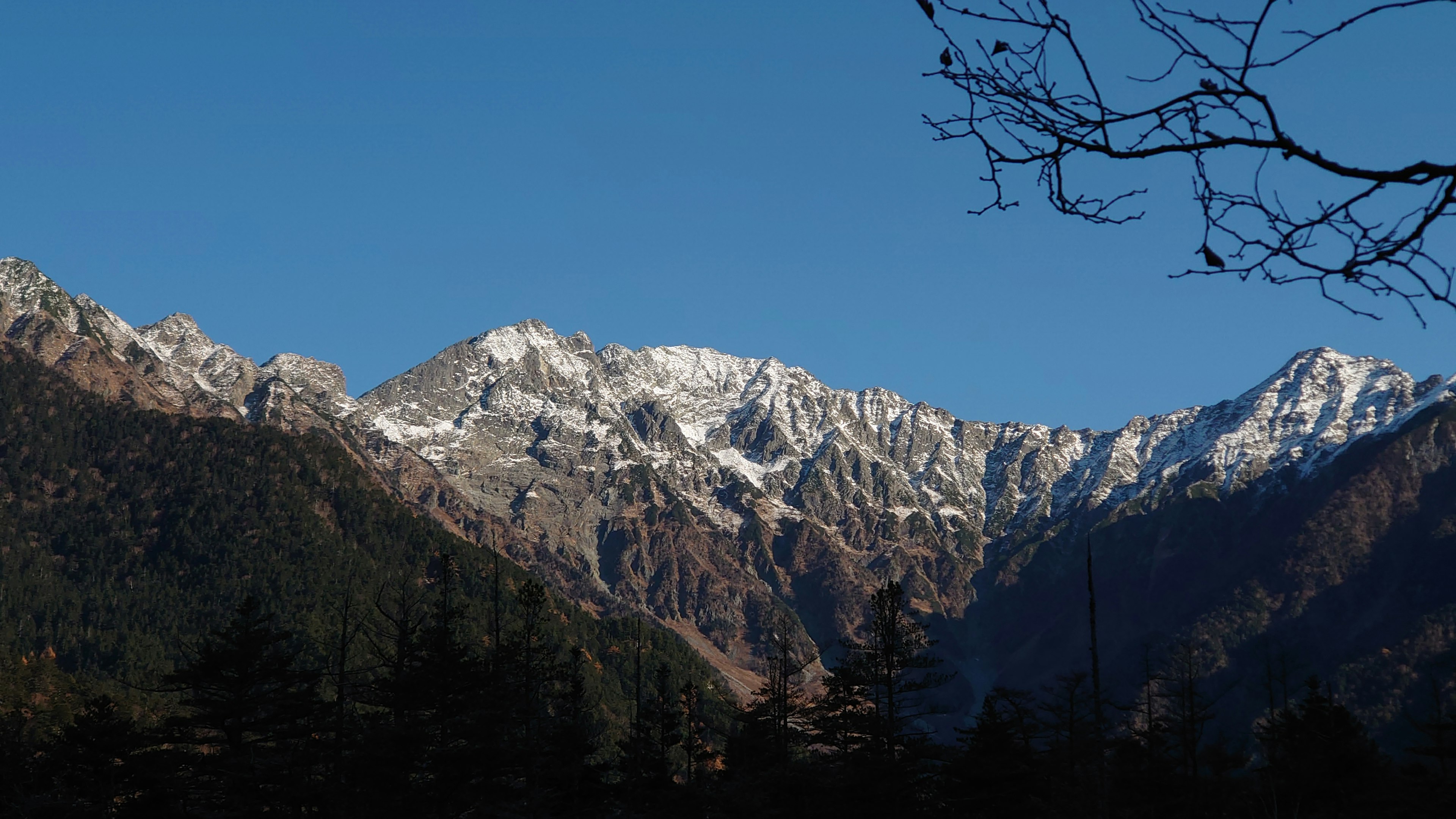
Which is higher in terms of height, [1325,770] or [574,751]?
[574,751]

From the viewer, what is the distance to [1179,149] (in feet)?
20.7

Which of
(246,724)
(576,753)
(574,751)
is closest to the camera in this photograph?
(246,724)

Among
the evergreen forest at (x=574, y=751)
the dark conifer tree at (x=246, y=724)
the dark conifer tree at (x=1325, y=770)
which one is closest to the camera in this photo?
the dark conifer tree at (x=246, y=724)

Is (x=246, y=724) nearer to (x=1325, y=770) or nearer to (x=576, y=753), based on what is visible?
(x=576, y=753)

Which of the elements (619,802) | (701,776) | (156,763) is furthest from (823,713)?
(156,763)

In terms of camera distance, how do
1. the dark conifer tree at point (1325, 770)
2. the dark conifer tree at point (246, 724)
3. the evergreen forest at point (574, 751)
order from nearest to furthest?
the dark conifer tree at point (246, 724)
the evergreen forest at point (574, 751)
the dark conifer tree at point (1325, 770)

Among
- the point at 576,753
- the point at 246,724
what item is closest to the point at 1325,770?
the point at 576,753

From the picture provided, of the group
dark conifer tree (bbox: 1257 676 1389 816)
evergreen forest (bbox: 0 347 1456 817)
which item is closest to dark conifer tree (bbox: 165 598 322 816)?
evergreen forest (bbox: 0 347 1456 817)

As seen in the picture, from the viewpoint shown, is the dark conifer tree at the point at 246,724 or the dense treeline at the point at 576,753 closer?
the dark conifer tree at the point at 246,724

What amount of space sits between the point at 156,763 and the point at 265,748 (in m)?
4.71

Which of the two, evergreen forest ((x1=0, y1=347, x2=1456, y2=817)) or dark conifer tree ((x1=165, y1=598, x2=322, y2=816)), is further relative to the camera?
evergreen forest ((x1=0, y1=347, x2=1456, y2=817))

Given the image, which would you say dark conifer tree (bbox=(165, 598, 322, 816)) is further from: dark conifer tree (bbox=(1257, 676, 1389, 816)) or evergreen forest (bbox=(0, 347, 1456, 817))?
dark conifer tree (bbox=(1257, 676, 1389, 816))

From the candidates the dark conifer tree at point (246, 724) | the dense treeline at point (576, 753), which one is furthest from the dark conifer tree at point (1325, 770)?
the dark conifer tree at point (246, 724)

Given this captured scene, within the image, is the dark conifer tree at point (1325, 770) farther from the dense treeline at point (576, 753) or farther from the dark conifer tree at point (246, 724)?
the dark conifer tree at point (246, 724)
